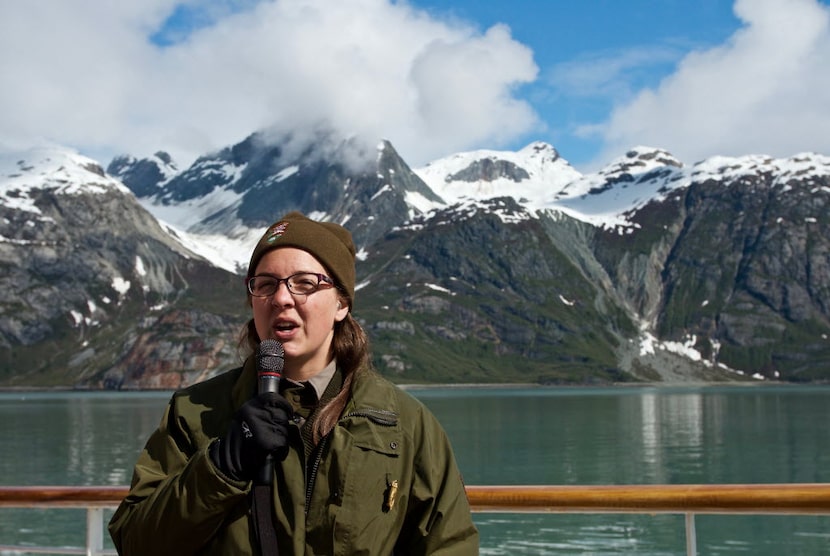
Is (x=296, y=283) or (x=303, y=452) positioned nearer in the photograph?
(x=303, y=452)

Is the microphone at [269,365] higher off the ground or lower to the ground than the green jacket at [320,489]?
higher

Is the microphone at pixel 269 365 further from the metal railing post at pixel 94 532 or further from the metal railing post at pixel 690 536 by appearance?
the metal railing post at pixel 690 536

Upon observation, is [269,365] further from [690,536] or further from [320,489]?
[690,536]

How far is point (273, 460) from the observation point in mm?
3486

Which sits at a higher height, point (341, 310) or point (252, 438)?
point (341, 310)

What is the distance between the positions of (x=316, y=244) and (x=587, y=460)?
255 ft

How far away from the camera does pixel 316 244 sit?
3.93 meters

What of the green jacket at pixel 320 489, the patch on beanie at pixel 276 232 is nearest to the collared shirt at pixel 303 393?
the green jacket at pixel 320 489

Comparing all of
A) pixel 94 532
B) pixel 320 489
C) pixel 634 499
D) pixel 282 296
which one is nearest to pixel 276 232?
pixel 282 296

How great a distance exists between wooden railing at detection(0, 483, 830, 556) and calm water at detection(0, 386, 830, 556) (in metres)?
7.99

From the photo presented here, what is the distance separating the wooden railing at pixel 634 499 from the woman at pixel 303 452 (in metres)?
1.36

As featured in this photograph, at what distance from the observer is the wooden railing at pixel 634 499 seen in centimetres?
487

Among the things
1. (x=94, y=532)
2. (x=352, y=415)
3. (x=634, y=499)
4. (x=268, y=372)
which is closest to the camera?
(x=268, y=372)

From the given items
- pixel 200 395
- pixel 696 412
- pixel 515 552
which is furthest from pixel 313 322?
pixel 696 412
